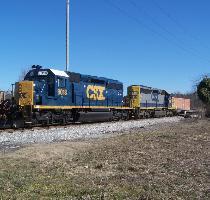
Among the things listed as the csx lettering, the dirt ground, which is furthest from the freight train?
the dirt ground

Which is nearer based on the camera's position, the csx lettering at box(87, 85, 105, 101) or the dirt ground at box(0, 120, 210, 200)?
the dirt ground at box(0, 120, 210, 200)

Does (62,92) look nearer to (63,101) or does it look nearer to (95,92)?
(63,101)

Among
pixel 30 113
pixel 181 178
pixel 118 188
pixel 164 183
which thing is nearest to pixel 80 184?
pixel 118 188

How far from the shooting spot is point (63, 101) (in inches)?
1139

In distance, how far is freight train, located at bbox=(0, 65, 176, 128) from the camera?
2531cm

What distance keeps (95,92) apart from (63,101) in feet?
18.0

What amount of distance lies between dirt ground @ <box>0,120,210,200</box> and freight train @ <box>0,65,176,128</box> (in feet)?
42.6

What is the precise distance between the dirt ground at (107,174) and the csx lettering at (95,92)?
19.9 meters

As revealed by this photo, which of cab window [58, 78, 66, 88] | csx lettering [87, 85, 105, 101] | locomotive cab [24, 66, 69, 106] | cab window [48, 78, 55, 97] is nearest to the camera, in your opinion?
locomotive cab [24, 66, 69, 106]

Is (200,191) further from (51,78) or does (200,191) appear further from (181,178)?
(51,78)

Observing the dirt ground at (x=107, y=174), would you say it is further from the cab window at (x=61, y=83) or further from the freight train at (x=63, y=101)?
the cab window at (x=61, y=83)

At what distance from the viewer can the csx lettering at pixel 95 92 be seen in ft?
108

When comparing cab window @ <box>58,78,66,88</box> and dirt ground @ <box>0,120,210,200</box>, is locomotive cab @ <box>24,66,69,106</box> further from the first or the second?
dirt ground @ <box>0,120,210,200</box>

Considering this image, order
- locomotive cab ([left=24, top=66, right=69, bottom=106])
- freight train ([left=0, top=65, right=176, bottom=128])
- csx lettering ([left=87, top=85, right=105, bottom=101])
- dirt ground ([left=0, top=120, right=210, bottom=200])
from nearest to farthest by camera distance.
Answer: dirt ground ([left=0, top=120, right=210, bottom=200])
freight train ([left=0, top=65, right=176, bottom=128])
locomotive cab ([left=24, top=66, right=69, bottom=106])
csx lettering ([left=87, top=85, right=105, bottom=101])
